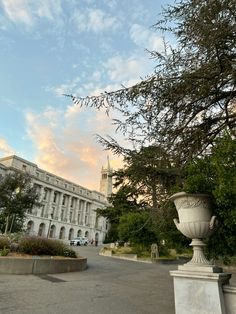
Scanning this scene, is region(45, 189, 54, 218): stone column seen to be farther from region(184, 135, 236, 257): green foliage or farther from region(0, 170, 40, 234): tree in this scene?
region(184, 135, 236, 257): green foliage

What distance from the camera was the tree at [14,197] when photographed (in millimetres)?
29486

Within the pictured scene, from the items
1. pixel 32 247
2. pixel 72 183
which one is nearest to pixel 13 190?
pixel 32 247

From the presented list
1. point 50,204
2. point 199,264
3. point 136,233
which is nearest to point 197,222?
point 199,264

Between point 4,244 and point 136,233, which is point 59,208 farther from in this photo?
point 4,244

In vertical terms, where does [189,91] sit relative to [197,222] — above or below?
above

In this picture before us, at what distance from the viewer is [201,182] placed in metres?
4.30

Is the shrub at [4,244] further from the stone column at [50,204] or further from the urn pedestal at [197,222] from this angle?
the stone column at [50,204]

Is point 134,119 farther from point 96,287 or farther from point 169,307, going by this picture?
point 96,287

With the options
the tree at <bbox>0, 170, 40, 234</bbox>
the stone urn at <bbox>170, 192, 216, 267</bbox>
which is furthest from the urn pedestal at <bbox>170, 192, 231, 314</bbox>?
the tree at <bbox>0, 170, 40, 234</bbox>

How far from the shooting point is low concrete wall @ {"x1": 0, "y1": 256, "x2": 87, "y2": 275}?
9.34m

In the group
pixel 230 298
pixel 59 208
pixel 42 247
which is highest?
pixel 59 208

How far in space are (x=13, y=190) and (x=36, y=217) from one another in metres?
45.9

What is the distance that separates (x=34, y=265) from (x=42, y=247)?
6.56 ft

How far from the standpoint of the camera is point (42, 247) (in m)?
11.8
